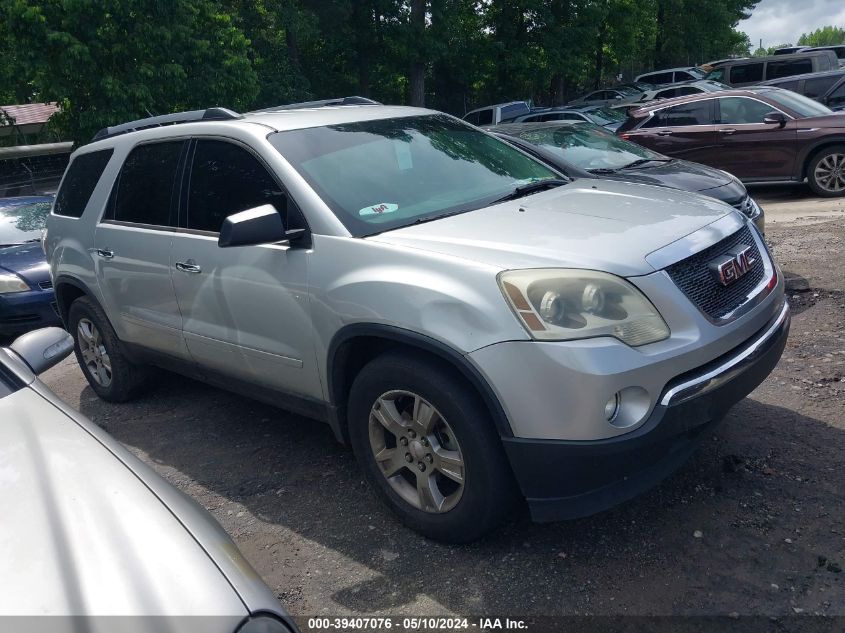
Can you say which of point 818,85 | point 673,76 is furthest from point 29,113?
point 818,85

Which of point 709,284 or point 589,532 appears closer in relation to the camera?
point 709,284

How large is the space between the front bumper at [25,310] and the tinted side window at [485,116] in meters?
14.9

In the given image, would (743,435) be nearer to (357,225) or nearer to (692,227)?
(692,227)

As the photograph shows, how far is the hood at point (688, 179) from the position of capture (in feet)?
21.8

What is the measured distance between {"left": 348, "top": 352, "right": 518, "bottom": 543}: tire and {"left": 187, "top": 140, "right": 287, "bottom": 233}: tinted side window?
1096mm

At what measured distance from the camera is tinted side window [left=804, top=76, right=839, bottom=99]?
1386 cm

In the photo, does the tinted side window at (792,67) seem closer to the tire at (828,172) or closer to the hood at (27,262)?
the tire at (828,172)

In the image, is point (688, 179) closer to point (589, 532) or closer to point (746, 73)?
point (589, 532)

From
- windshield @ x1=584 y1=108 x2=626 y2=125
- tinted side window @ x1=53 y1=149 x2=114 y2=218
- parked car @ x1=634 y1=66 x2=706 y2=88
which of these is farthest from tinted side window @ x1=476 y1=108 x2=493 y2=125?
tinted side window @ x1=53 y1=149 x2=114 y2=218

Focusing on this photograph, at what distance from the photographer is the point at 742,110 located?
11102mm

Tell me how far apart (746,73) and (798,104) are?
1336 cm

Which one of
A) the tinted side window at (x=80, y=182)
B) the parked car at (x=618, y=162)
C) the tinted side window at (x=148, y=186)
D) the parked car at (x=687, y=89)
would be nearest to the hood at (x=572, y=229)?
the tinted side window at (x=148, y=186)

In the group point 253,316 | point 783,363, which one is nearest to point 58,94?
point 253,316

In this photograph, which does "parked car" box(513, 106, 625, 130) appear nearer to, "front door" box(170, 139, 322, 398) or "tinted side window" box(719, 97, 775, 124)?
"tinted side window" box(719, 97, 775, 124)
